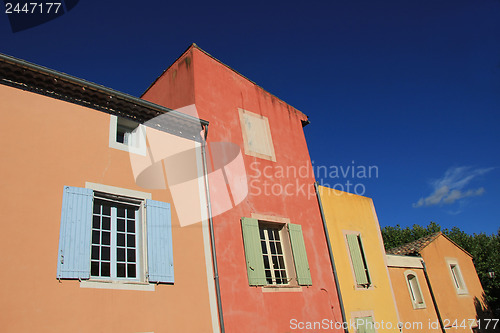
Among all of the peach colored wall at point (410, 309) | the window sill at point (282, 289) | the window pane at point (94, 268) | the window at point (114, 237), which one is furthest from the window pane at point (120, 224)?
the peach colored wall at point (410, 309)

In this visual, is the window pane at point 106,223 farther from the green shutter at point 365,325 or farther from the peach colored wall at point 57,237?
the green shutter at point 365,325

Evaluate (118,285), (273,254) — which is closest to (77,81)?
(118,285)

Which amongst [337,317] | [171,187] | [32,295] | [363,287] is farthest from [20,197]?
[363,287]

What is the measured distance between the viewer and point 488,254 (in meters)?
26.4

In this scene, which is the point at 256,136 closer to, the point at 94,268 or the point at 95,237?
the point at 95,237

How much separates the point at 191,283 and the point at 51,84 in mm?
4847

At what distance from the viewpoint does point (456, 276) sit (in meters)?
17.3

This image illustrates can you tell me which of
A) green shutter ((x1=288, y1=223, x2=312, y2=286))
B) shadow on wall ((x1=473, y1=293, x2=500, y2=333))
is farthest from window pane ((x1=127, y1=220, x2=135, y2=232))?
shadow on wall ((x1=473, y1=293, x2=500, y2=333))

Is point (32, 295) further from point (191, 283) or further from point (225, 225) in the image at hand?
point (225, 225)

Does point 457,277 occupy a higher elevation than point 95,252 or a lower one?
lower

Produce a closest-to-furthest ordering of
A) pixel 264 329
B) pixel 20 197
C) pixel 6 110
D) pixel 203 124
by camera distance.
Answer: pixel 20 197 < pixel 6 110 < pixel 264 329 < pixel 203 124

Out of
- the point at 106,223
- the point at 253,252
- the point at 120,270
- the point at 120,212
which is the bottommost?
the point at 120,270

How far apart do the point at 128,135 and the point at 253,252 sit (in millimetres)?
4007

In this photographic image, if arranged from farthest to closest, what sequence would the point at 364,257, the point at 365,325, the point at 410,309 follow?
the point at 410,309, the point at 364,257, the point at 365,325
